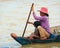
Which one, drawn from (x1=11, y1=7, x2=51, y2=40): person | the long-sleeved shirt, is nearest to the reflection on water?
(x1=11, y1=7, x2=51, y2=40): person

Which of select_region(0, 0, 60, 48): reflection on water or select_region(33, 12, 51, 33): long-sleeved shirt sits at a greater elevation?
select_region(33, 12, 51, 33): long-sleeved shirt

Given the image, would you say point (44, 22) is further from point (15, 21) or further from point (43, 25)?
point (15, 21)

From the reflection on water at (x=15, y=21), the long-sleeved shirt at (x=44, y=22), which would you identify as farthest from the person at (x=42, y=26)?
the reflection on water at (x=15, y=21)

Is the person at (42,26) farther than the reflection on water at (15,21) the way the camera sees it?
No

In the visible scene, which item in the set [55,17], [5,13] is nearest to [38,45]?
[55,17]

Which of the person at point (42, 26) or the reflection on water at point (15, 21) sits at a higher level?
the person at point (42, 26)

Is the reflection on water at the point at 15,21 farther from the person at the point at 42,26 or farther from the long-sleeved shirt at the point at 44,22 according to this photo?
the long-sleeved shirt at the point at 44,22

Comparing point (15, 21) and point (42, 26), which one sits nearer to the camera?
point (42, 26)

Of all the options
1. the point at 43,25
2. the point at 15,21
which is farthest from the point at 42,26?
the point at 15,21

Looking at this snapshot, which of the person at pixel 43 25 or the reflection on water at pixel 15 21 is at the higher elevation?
the person at pixel 43 25

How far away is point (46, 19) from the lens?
969cm

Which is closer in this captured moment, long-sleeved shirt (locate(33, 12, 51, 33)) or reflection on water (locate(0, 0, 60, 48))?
long-sleeved shirt (locate(33, 12, 51, 33))

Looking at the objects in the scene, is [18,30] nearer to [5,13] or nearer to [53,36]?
[53,36]

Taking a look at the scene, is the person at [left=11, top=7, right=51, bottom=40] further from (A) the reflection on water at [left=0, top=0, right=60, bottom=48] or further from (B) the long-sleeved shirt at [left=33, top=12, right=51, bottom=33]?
(A) the reflection on water at [left=0, top=0, right=60, bottom=48]
